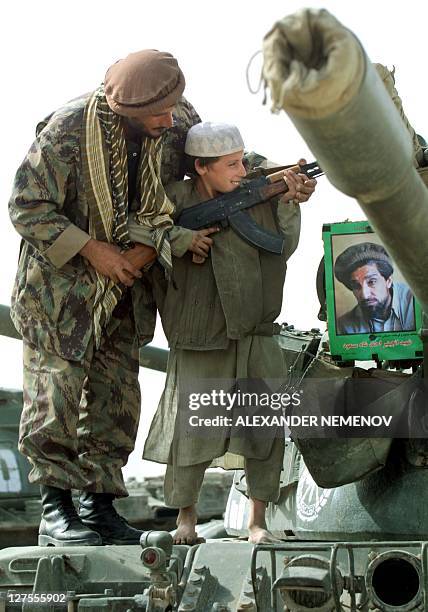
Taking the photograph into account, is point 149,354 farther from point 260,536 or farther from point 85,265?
point 260,536

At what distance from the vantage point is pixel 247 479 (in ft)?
30.8

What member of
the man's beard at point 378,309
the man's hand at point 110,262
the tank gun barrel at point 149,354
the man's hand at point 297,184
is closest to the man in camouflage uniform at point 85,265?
the man's hand at point 110,262

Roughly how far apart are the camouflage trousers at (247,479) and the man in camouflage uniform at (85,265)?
1.37 feet

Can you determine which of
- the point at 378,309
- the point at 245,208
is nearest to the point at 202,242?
the point at 245,208

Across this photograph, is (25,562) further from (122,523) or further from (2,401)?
(2,401)

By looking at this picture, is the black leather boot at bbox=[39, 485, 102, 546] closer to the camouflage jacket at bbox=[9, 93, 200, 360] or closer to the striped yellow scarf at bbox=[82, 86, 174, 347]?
the camouflage jacket at bbox=[9, 93, 200, 360]

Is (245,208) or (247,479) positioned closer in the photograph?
(247,479)

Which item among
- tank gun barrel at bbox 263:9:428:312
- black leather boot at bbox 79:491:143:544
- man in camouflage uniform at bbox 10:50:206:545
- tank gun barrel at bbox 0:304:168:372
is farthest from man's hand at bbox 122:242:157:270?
tank gun barrel at bbox 0:304:168:372

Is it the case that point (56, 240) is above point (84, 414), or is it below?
above

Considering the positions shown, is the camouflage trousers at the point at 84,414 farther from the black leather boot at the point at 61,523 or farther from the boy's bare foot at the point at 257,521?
the boy's bare foot at the point at 257,521

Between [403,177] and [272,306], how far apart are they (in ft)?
10.8

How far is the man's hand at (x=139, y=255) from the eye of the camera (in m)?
9.44

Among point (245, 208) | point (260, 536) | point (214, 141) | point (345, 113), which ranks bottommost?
point (260, 536)

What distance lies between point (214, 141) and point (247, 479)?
205 centimetres
